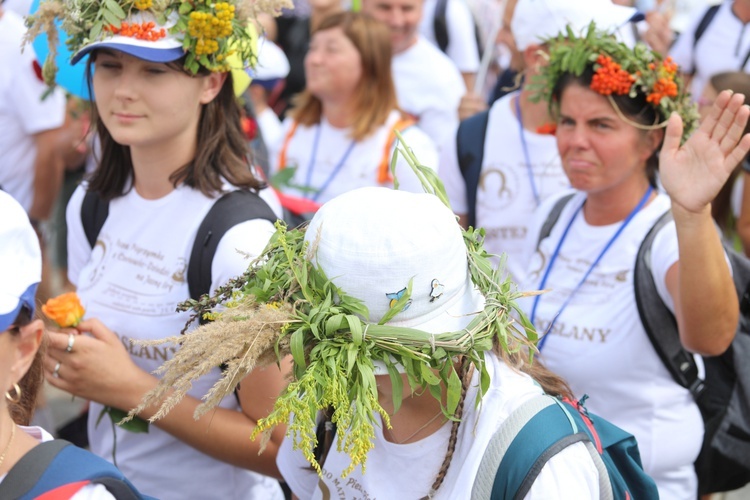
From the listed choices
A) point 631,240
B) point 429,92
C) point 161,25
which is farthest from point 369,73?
point 161,25

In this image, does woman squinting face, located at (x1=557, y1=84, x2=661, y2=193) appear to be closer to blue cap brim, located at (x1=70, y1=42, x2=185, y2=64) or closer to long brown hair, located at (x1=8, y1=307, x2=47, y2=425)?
blue cap brim, located at (x1=70, y1=42, x2=185, y2=64)

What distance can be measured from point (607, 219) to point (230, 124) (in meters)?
1.43

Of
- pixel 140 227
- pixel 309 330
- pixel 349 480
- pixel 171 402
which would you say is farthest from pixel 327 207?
pixel 140 227

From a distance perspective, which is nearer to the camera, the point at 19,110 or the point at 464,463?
the point at 464,463

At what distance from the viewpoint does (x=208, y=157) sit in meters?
2.95

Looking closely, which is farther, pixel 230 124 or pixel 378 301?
pixel 230 124

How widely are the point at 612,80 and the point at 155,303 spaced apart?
1.83 metres

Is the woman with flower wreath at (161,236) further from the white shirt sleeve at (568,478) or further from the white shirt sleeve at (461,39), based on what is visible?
the white shirt sleeve at (461,39)

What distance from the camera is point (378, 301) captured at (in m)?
1.91

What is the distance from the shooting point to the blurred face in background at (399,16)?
20.0 ft

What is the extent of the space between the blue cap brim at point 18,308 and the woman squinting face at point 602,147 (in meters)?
2.20

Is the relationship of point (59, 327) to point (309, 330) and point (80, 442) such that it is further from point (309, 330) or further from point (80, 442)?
point (80, 442)

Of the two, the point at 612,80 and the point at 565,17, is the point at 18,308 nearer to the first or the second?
the point at 612,80

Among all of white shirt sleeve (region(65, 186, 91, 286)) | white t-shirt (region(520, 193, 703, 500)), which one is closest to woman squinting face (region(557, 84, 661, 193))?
white t-shirt (region(520, 193, 703, 500))
